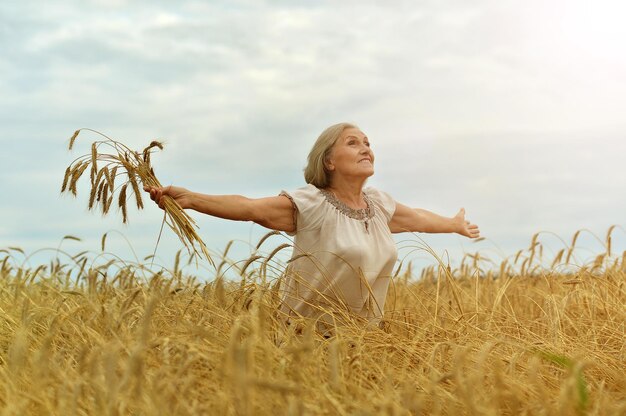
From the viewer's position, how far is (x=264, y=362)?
2.82m

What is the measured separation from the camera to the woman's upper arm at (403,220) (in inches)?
193

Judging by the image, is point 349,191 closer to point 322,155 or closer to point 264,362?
point 322,155

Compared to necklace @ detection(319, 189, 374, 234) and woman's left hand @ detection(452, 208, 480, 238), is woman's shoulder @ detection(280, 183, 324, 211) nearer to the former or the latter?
necklace @ detection(319, 189, 374, 234)

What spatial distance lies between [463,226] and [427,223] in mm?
382

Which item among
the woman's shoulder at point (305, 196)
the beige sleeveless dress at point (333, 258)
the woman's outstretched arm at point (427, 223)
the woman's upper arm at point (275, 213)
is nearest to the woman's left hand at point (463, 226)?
the woman's outstretched arm at point (427, 223)

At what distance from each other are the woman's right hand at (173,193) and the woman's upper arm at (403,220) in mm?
1431

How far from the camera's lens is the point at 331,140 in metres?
4.58

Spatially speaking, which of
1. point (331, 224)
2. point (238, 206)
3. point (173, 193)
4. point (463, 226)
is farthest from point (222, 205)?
point (463, 226)

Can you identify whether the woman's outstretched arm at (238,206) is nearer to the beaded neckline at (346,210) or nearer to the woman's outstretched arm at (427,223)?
the beaded neckline at (346,210)

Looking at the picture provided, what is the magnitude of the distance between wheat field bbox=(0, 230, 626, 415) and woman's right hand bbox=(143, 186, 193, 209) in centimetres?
42

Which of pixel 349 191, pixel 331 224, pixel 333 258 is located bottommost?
pixel 333 258

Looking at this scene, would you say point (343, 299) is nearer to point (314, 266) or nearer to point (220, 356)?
point (314, 266)

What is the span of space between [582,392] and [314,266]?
190 centimetres

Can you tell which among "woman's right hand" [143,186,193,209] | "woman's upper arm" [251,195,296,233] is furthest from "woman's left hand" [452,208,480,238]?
"woman's right hand" [143,186,193,209]
